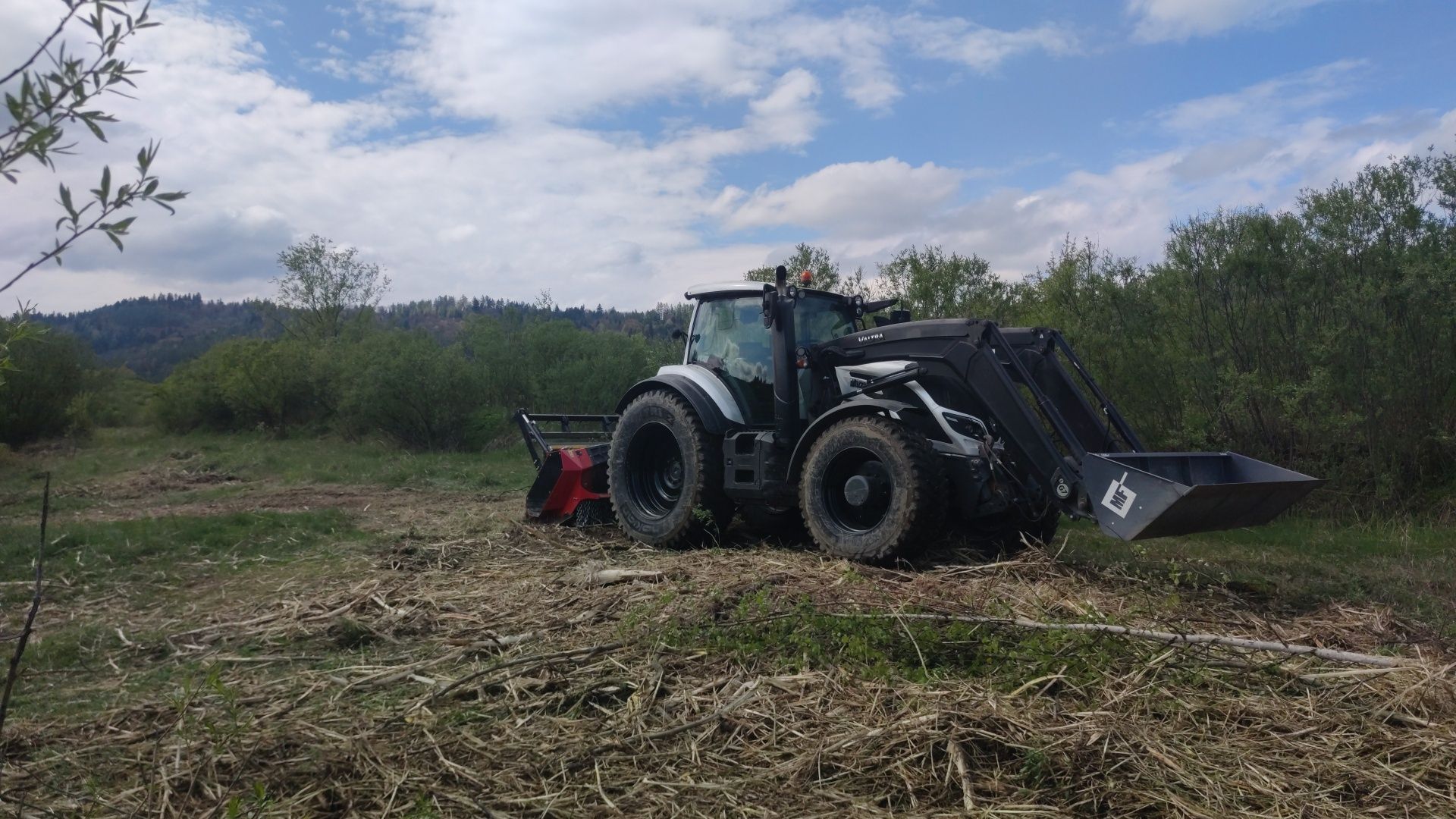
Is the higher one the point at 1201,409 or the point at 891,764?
the point at 1201,409

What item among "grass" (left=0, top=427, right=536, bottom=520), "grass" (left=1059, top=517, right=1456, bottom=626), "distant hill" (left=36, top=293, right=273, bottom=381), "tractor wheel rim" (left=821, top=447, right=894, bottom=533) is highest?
"distant hill" (left=36, top=293, right=273, bottom=381)

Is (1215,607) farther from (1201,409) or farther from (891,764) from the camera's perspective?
(1201,409)

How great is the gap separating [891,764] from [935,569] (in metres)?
2.90

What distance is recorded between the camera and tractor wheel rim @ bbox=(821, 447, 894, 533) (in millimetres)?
6523

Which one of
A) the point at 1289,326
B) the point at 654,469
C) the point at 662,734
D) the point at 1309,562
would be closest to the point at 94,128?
the point at 662,734

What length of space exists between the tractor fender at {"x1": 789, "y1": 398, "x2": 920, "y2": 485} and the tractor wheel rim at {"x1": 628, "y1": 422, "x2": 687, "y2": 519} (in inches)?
59.8

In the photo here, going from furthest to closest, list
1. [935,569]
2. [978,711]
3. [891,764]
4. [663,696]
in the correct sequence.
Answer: [935,569]
[663,696]
[978,711]
[891,764]

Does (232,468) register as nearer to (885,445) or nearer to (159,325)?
(885,445)

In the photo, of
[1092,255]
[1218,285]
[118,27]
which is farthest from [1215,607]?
[1092,255]

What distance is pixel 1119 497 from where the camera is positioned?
5.57 m

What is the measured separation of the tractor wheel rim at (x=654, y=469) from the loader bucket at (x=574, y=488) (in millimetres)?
713

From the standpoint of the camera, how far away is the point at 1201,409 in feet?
36.0

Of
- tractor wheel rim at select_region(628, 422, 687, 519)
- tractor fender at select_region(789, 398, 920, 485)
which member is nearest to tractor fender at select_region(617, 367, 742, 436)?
tractor wheel rim at select_region(628, 422, 687, 519)

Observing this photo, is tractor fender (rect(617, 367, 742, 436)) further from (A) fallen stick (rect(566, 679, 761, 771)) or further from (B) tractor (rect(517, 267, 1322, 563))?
(A) fallen stick (rect(566, 679, 761, 771))
